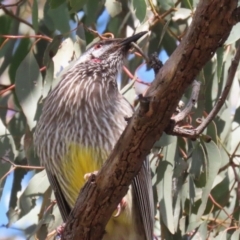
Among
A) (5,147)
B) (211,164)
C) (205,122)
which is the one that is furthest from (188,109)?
(5,147)

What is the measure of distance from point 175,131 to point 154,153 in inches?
46.6

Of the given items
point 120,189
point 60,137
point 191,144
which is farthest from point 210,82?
point 120,189

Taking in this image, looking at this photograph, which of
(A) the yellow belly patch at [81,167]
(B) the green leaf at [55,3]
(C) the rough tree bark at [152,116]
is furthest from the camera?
(B) the green leaf at [55,3]

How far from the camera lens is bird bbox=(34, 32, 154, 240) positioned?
3.08 metres

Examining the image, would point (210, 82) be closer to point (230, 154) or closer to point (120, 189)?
point (230, 154)

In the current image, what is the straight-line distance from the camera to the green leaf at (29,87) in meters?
3.41

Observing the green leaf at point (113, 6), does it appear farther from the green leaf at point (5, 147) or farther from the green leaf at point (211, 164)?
the green leaf at point (211, 164)

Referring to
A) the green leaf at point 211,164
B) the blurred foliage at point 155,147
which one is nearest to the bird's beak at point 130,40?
the blurred foliage at point 155,147

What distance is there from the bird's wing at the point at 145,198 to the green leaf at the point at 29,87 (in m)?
0.54

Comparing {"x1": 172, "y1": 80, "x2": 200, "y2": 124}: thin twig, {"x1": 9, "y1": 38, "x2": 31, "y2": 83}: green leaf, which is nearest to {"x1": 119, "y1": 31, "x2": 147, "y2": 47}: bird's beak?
{"x1": 9, "y1": 38, "x2": 31, "y2": 83}: green leaf

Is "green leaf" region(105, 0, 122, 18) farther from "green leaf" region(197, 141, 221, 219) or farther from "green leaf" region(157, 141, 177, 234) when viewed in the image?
"green leaf" region(197, 141, 221, 219)

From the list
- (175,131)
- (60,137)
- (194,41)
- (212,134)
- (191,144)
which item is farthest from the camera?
(191,144)

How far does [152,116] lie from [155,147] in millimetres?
1146

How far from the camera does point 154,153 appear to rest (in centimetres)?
365
